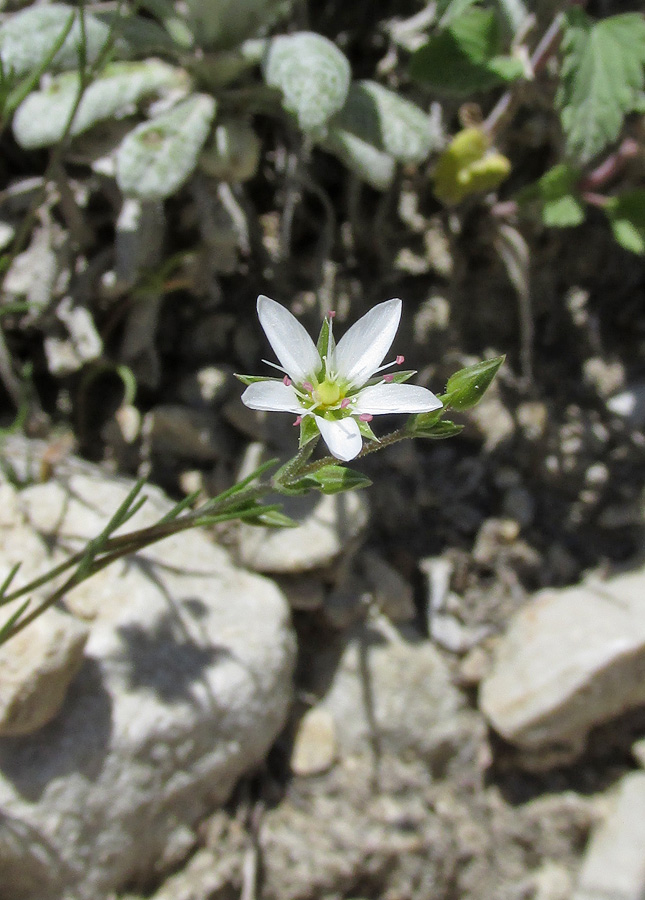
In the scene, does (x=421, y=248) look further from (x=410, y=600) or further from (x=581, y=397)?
(x=410, y=600)

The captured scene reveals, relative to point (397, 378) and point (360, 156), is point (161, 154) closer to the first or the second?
point (360, 156)

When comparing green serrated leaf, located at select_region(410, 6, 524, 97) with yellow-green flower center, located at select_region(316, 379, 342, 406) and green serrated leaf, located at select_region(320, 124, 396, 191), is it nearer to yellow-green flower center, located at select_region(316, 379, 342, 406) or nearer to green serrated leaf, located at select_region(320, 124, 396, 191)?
green serrated leaf, located at select_region(320, 124, 396, 191)

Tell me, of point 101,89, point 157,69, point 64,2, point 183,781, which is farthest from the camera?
point 64,2

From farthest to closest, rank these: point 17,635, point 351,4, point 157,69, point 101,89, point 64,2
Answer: point 351,4 < point 64,2 < point 157,69 < point 101,89 < point 17,635

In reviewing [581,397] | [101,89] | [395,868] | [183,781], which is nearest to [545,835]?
[395,868]

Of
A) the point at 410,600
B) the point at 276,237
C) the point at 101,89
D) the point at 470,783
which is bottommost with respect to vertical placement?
the point at 470,783

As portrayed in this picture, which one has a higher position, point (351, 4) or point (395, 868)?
point (351, 4)

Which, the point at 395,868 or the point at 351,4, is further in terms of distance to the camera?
the point at 351,4

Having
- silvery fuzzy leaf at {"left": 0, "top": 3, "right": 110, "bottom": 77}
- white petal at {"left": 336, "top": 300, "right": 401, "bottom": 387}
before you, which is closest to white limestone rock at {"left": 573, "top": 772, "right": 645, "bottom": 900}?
white petal at {"left": 336, "top": 300, "right": 401, "bottom": 387}
